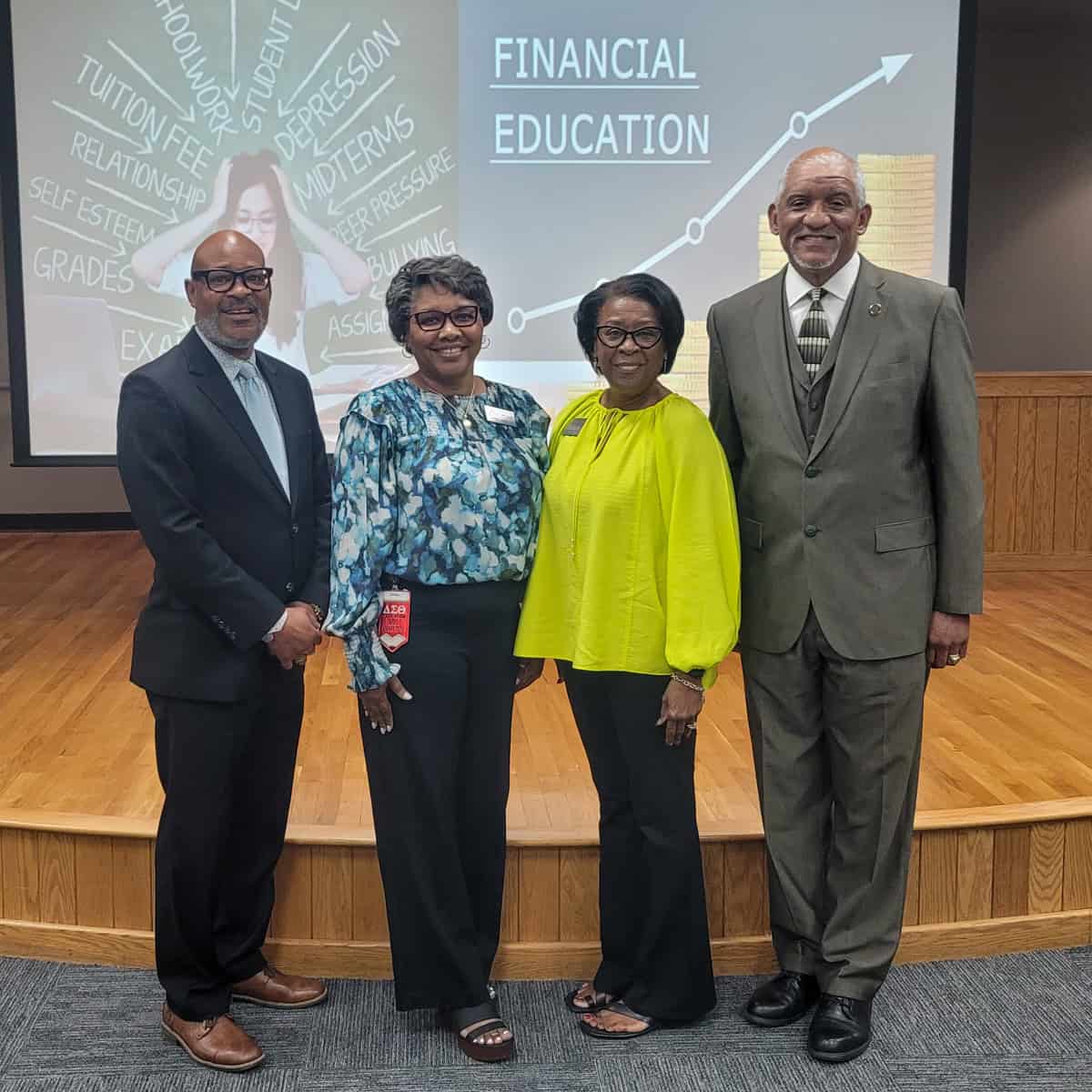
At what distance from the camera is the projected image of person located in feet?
15.3

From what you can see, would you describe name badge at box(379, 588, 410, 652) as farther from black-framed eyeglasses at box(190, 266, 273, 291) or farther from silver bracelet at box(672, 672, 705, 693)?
black-framed eyeglasses at box(190, 266, 273, 291)

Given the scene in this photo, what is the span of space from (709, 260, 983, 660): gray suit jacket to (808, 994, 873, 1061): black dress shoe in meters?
0.63

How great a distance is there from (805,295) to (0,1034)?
193 cm

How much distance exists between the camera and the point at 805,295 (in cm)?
229

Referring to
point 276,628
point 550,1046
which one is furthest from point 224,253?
point 550,1046

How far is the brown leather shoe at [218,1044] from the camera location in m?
2.34

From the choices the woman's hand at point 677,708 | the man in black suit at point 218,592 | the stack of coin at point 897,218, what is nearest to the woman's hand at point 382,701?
the man in black suit at point 218,592

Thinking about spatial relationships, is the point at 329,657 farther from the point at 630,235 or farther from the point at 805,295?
the point at 805,295

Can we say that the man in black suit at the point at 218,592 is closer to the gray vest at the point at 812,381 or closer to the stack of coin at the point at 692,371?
the gray vest at the point at 812,381

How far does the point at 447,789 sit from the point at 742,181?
308cm

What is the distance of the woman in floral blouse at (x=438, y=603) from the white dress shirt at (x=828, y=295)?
0.46 meters

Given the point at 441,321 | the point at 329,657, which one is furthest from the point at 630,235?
the point at 441,321

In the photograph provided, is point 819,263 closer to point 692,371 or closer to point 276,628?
point 276,628

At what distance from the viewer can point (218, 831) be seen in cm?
234
